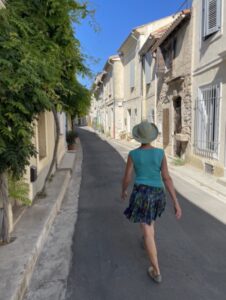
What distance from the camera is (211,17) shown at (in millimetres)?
7840

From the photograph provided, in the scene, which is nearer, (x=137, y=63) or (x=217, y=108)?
(x=217, y=108)

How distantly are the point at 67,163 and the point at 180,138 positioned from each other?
13.9 ft

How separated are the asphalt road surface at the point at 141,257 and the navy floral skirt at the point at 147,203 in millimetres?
660

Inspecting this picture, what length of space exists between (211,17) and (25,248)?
7.80m

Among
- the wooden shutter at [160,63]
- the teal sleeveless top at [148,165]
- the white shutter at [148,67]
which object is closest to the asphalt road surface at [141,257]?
the teal sleeveless top at [148,165]

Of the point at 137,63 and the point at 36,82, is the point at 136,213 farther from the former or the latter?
the point at 137,63

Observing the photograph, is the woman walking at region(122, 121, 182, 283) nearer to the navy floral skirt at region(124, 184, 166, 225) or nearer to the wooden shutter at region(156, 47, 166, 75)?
the navy floral skirt at region(124, 184, 166, 225)

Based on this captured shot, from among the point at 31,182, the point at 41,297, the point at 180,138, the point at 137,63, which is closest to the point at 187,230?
the point at 41,297

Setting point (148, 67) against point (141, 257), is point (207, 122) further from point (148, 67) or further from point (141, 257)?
point (148, 67)

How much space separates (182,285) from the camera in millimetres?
2789

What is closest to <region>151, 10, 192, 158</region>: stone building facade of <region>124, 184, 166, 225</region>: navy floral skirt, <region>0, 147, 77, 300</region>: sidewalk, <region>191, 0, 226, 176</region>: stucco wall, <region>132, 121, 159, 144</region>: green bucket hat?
<region>191, 0, 226, 176</region>: stucco wall

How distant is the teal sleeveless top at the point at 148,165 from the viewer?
2.81 m

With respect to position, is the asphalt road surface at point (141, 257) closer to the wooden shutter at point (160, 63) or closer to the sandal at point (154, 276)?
the sandal at point (154, 276)

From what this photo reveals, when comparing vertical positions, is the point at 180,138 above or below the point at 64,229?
above
